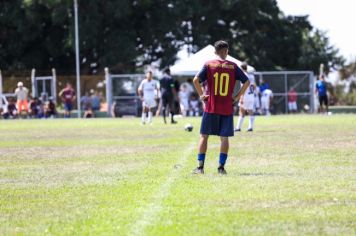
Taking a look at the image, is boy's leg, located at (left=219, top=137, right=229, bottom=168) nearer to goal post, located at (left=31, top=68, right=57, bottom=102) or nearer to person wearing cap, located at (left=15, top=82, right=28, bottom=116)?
person wearing cap, located at (left=15, top=82, right=28, bottom=116)

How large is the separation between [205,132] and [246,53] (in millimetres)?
52952

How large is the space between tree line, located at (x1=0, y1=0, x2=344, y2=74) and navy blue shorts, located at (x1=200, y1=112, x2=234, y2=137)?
4507 centimetres

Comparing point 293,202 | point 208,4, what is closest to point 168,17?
point 208,4

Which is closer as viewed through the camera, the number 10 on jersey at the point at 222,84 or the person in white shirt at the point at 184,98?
the number 10 on jersey at the point at 222,84

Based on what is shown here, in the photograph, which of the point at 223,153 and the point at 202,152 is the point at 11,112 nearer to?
the point at 202,152

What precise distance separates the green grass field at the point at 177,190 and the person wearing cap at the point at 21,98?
2812 centimetres

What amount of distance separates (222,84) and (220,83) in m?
0.03

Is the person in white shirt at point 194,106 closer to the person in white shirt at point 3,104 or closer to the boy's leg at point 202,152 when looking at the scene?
the person in white shirt at point 3,104

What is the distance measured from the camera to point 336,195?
9969 mm

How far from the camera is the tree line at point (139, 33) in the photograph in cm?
5916

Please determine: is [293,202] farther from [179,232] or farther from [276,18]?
[276,18]

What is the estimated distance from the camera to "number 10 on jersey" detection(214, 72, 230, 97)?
42.6 feet

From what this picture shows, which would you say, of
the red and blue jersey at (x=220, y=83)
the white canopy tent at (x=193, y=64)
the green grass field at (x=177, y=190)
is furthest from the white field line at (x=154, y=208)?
the white canopy tent at (x=193, y=64)

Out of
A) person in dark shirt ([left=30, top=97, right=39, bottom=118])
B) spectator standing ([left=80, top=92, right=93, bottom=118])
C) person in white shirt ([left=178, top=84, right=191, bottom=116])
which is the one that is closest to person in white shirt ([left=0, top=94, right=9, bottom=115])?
person in dark shirt ([left=30, top=97, right=39, bottom=118])
